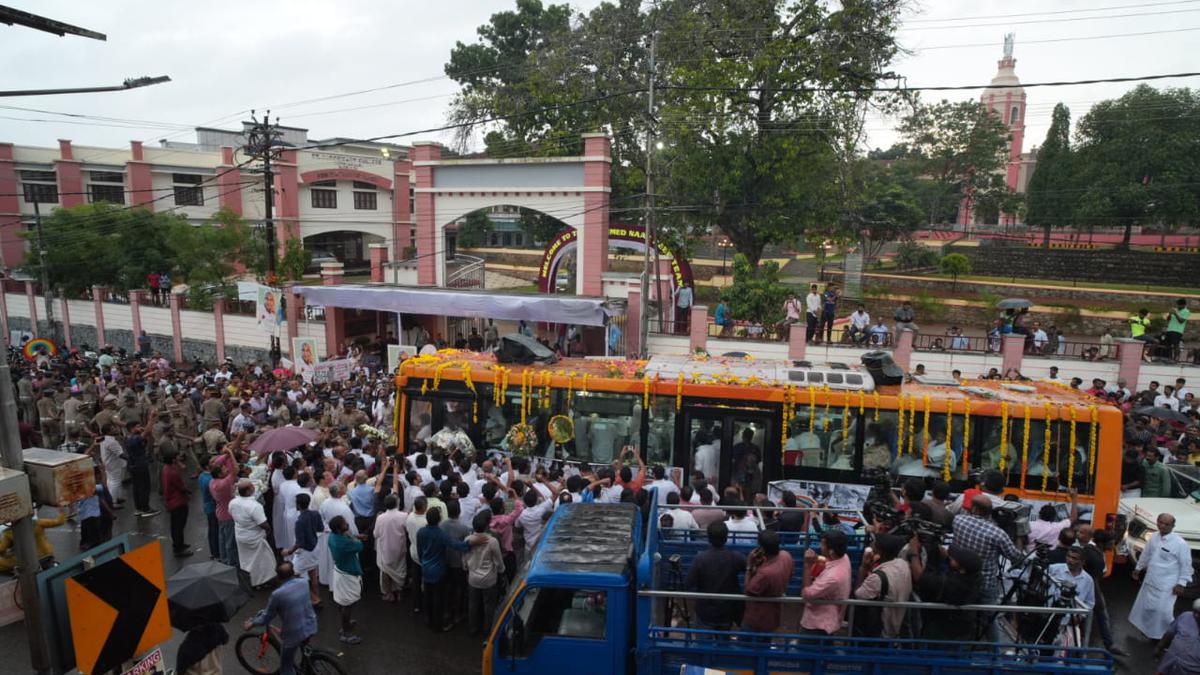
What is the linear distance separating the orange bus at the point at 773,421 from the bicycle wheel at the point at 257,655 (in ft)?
12.7

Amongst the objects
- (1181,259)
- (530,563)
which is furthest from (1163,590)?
(1181,259)

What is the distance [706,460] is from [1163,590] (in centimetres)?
535

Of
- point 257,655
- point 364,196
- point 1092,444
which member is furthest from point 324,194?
point 1092,444

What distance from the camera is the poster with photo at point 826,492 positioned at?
966 centimetres

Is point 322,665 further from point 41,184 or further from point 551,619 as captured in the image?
point 41,184

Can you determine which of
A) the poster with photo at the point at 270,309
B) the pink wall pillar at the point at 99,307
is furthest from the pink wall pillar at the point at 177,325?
the poster with photo at the point at 270,309

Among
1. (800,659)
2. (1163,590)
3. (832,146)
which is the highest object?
(832,146)

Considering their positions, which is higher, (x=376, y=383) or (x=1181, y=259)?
(x=1181, y=259)

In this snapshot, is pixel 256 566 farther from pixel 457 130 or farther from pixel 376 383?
pixel 457 130

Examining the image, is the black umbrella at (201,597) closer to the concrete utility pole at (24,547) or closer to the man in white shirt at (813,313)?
the concrete utility pole at (24,547)

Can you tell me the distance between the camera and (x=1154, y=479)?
34.3 ft

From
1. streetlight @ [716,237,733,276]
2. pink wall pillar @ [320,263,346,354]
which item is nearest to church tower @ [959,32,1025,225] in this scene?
streetlight @ [716,237,733,276]

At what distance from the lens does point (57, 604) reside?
14.9 feet

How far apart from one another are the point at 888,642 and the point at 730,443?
15.9ft
